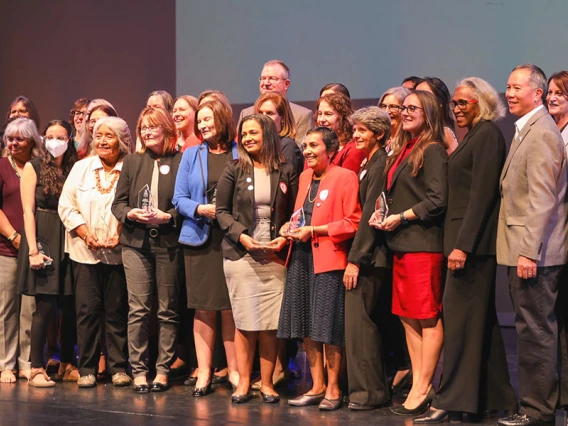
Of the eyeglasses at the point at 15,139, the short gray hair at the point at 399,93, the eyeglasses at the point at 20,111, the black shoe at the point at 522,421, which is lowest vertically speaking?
the black shoe at the point at 522,421

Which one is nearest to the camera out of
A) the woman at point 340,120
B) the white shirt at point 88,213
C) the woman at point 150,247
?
the woman at point 340,120

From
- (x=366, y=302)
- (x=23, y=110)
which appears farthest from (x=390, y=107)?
(x=23, y=110)

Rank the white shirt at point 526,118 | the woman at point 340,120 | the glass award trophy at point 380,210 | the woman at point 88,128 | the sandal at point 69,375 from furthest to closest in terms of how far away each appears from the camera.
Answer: the woman at point 88,128, the sandal at point 69,375, the woman at point 340,120, the glass award trophy at point 380,210, the white shirt at point 526,118

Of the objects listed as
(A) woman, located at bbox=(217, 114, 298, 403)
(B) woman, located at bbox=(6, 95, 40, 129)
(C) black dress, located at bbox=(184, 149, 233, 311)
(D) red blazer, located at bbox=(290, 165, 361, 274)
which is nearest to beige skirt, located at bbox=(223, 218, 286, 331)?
(A) woman, located at bbox=(217, 114, 298, 403)

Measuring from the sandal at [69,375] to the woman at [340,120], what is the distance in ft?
7.00

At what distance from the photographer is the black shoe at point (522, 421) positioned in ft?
14.3

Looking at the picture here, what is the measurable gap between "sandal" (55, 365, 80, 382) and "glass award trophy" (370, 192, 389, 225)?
225cm

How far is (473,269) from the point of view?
14.9 ft

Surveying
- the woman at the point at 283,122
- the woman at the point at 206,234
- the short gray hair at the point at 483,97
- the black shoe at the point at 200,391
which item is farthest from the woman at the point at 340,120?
the black shoe at the point at 200,391

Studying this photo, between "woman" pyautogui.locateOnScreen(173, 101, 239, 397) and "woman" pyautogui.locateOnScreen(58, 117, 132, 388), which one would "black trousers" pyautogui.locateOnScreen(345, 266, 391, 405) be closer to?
"woman" pyautogui.locateOnScreen(173, 101, 239, 397)

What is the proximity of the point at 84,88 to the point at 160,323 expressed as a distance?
3.47 metres

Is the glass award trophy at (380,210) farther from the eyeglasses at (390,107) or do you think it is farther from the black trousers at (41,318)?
the black trousers at (41,318)

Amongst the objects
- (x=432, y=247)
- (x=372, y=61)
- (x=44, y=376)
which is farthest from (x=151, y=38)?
(x=432, y=247)

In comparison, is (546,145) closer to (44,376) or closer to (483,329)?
(483,329)
